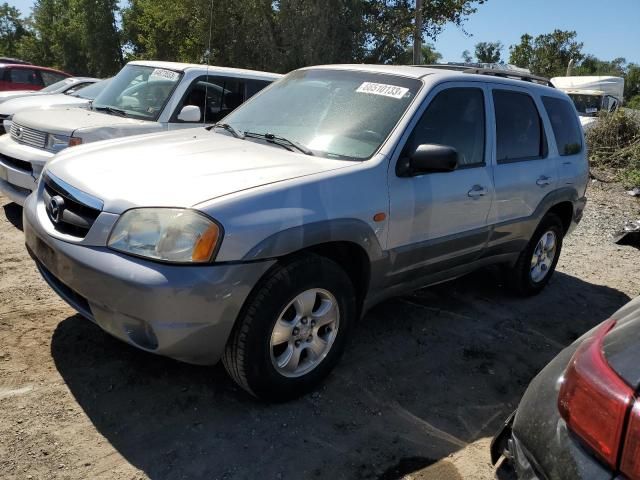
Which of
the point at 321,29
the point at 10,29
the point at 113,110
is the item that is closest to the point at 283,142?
the point at 113,110

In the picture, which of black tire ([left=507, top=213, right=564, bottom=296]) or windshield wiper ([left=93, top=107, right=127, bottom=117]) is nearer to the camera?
black tire ([left=507, top=213, right=564, bottom=296])

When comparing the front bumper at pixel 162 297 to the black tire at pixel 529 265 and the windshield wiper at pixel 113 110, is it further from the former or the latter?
the windshield wiper at pixel 113 110

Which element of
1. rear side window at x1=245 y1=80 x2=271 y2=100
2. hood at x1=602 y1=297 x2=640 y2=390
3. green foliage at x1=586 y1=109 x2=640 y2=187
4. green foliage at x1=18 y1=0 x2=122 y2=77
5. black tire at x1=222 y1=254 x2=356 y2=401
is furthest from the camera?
green foliage at x1=18 y1=0 x2=122 y2=77

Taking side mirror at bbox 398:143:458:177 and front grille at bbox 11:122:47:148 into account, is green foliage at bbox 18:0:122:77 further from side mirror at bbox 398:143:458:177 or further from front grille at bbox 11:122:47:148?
side mirror at bbox 398:143:458:177

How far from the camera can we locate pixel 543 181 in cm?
468

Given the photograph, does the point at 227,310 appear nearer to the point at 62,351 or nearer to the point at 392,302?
the point at 62,351

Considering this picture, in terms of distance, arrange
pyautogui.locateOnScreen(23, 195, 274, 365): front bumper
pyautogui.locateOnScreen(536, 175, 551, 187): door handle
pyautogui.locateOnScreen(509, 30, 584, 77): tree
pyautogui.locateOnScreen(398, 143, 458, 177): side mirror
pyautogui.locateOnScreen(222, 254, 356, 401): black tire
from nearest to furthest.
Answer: pyautogui.locateOnScreen(23, 195, 274, 365): front bumper, pyautogui.locateOnScreen(222, 254, 356, 401): black tire, pyautogui.locateOnScreen(398, 143, 458, 177): side mirror, pyautogui.locateOnScreen(536, 175, 551, 187): door handle, pyautogui.locateOnScreen(509, 30, 584, 77): tree

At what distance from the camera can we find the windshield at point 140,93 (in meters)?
6.34

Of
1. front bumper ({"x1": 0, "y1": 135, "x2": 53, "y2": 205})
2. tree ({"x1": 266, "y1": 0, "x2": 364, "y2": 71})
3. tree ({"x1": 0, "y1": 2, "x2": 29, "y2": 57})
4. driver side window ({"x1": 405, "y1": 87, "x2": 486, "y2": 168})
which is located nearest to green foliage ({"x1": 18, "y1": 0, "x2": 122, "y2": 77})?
tree ({"x1": 0, "y1": 2, "x2": 29, "y2": 57})

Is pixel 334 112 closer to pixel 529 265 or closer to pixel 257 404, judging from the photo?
pixel 257 404

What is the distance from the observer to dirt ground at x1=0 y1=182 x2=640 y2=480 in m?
2.67

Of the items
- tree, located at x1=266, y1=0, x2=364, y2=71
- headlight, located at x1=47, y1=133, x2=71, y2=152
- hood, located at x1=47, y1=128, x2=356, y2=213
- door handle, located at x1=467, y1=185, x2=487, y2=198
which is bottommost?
door handle, located at x1=467, y1=185, x2=487, y2=198

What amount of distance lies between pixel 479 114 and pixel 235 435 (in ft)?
9.06

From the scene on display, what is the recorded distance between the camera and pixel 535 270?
5152 millimetres
